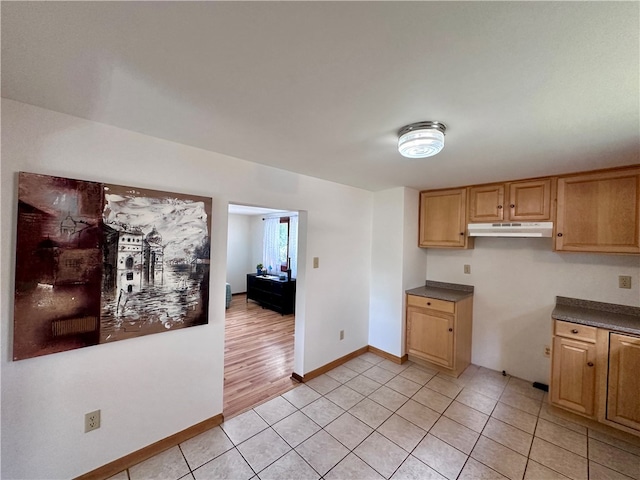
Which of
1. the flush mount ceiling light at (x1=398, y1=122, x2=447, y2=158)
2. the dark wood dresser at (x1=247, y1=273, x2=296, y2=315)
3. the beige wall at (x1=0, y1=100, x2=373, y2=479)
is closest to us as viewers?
the beige wall at (x1=0, y1=100, x2=373, y2=479)

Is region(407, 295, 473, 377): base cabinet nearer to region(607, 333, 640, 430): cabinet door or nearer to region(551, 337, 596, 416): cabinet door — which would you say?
region(551, 337, 596, 416): cabinet door

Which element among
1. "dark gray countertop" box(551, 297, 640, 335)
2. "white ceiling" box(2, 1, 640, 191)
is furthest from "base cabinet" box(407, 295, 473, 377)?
"white ceiling" box(2, 1, 640, 191)

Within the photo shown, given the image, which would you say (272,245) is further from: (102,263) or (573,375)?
(573,375)

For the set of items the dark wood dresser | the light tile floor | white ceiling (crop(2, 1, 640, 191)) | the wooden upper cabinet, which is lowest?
the light tile floor

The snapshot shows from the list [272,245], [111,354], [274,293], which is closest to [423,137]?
[111,354]

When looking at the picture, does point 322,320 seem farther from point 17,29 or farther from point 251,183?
point 17,29

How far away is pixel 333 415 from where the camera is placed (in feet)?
7.32

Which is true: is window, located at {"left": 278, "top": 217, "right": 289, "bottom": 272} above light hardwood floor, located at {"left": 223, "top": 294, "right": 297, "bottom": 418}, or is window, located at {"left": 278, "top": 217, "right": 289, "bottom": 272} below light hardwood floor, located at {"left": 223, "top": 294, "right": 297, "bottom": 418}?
above

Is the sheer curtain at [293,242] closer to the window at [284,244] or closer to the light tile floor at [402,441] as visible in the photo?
the window at [284,244]

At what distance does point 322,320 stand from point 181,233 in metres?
1.79

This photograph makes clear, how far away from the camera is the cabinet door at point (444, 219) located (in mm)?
3035

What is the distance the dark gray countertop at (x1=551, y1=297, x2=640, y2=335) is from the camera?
80.1 inches

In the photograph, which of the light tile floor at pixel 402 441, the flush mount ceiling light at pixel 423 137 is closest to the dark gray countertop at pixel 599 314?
the light tile floor at pixel 402 441

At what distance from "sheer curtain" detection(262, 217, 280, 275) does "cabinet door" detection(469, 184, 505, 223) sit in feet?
14.6
